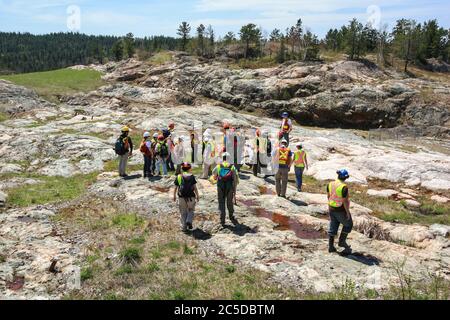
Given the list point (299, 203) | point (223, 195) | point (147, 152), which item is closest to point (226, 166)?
point (223, 195)

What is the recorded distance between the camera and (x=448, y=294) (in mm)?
8688

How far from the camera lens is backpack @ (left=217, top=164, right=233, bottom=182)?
12641 millimetres

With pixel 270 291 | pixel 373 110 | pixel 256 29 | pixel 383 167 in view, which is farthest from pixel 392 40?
pixel 270 291

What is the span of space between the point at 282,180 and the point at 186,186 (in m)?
5.57

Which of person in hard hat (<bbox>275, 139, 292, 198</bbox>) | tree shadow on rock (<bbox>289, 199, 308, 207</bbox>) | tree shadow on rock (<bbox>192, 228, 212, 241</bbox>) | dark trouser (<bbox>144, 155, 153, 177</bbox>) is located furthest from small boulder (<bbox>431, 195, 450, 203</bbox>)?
dark trouser (<bbox>144, 155, 153, 177</bbox>)

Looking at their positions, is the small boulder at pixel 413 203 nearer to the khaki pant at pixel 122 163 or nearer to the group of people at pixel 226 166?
the group of people at pixel 226 166

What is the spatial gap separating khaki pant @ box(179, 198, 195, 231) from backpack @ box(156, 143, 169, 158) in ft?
23.0

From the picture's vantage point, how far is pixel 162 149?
63.0ft

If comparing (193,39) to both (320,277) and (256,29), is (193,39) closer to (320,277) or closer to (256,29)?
(256,29)

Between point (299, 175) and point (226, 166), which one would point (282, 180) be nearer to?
point (299, 175)

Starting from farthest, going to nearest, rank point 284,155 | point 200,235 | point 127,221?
point 284,155 → point 127,221 → point 200,235

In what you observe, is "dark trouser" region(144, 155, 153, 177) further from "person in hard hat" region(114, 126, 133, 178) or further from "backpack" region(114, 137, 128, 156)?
"backpack" region(114, 137, 128, 156)

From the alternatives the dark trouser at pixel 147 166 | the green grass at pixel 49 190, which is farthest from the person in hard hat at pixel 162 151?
the green grass at pixel 49 190
